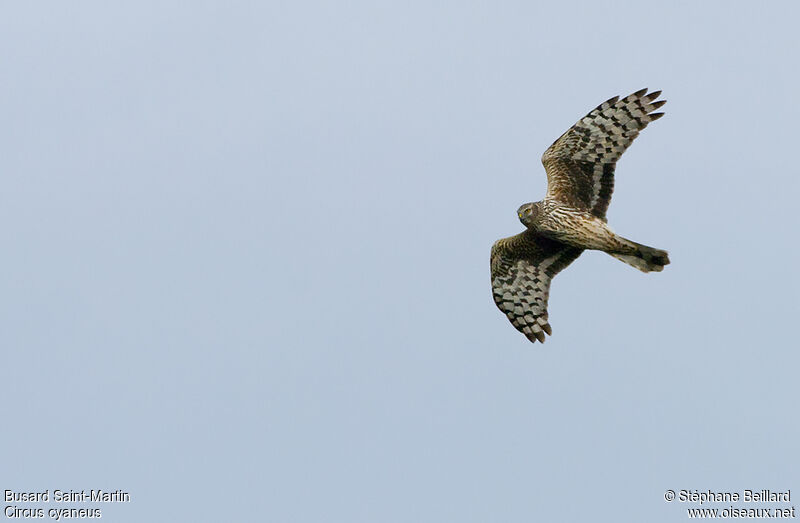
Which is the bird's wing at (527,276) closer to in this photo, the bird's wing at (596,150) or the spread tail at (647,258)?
the bird's wing at (596,150)

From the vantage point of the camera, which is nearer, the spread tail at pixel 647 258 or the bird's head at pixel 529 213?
the spread tail at pixel 647 258

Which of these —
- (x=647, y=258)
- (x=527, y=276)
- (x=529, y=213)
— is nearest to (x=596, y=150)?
(x=529, y=213)

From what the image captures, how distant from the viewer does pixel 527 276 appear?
712 inches

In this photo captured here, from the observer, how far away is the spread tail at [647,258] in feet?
55.3

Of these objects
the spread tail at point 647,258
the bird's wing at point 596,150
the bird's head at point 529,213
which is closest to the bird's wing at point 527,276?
the bird's head at point 529,213

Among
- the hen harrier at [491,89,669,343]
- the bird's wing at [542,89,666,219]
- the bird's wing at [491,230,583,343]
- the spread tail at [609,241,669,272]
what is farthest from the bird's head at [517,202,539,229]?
the spread tail at [609,241,669,272]

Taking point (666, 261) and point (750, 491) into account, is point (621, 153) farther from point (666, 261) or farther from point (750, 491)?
point (750, 491)

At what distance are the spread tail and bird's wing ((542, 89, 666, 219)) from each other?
62 cm

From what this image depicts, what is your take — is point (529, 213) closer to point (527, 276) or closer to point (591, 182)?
point (591, 182)

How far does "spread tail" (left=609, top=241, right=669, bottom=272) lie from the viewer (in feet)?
55.3

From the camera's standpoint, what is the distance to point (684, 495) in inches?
688

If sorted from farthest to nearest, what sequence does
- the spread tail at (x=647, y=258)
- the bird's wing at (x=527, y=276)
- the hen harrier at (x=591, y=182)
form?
the bird's wing at (x=527, y=276), the hen harrier at (x=591, y=182), the spread tail at (x=647, y=258)

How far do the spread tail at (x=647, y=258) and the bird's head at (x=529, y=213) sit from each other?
126 centimetres

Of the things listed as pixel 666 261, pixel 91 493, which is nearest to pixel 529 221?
pixel 666 261
